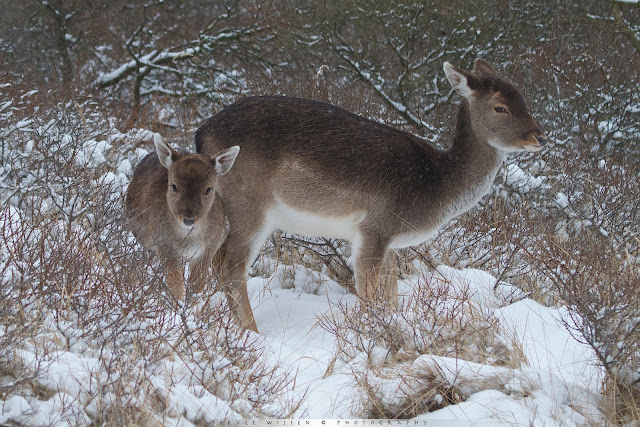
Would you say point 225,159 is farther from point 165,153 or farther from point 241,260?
point 241,260

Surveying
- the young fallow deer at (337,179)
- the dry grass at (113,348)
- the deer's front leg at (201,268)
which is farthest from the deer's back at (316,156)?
the dry grass at (113,348)

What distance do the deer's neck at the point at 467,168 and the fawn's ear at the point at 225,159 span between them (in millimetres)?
1860

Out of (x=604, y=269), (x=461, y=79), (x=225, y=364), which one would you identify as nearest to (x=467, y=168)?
(x=461, y=79)

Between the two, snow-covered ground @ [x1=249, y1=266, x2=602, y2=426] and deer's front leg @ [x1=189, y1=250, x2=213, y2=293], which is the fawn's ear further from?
snow-covered ground @ [x1=249, y1=266, x2=602, y2=426]

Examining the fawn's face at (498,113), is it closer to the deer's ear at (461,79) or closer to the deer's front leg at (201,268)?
the deer's ear at (461,79)

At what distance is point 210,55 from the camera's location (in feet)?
53.7

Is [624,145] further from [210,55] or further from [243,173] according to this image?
[210,55]

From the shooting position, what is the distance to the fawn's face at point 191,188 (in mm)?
5672

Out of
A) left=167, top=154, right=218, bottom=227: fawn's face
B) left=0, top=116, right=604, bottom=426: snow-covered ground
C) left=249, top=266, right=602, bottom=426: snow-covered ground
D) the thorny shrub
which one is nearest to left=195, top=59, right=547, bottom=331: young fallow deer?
left=167, top=154, right=218, bottom=227: fawn's face

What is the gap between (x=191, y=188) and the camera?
577 centimetres

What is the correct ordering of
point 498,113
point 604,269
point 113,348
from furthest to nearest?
1. point 498,113
2. point 604,269
3. point 113,348

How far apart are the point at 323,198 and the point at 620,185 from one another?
3.73 m

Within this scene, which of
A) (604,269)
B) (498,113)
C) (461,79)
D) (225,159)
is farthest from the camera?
(461,79)

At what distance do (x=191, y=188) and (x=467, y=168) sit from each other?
245 centimetres
